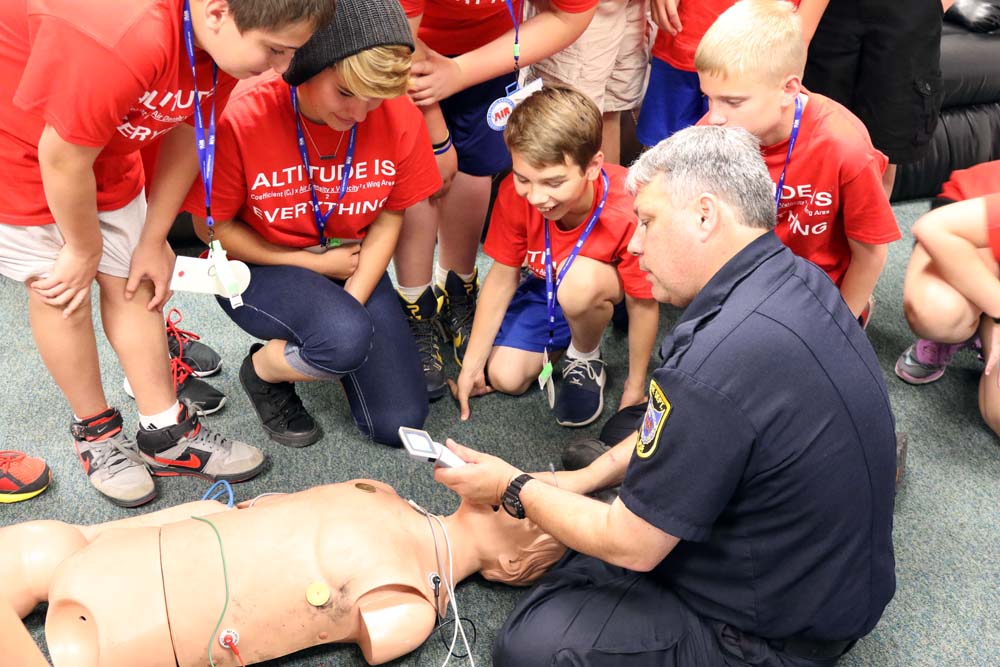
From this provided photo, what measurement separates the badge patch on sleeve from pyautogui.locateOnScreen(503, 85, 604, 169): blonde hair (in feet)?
2.51

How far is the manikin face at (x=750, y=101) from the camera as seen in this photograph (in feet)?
6.15

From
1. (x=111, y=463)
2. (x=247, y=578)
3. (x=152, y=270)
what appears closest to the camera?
(x=247, y=578)

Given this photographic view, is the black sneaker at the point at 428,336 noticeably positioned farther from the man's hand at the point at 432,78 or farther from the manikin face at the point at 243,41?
the manikin face at the point at 243,41

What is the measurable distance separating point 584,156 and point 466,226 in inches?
21.6

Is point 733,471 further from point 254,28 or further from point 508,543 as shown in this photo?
point 254,28

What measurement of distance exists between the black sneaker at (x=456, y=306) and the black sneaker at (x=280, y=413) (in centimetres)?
49

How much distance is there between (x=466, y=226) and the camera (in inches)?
94.9

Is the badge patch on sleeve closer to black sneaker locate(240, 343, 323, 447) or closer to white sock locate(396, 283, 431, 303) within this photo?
black sneaker locate(240, 343, 323, 447)

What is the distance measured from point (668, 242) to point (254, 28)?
2.36ft

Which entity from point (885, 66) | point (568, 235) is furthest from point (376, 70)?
point (885, 66)

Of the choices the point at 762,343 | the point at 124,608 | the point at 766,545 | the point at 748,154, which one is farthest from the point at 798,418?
the point at 124,608

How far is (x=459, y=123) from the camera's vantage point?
2.29 metres

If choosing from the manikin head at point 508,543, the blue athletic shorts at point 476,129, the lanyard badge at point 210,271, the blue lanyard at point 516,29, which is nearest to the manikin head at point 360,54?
the lanyard badge at point 210,271

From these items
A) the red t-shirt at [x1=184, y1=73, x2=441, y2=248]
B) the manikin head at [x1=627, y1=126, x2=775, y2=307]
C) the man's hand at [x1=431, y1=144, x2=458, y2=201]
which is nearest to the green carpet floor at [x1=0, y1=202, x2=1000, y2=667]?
the red t-shirt at [x1=184, y1=73, x2=441, y2=248]
